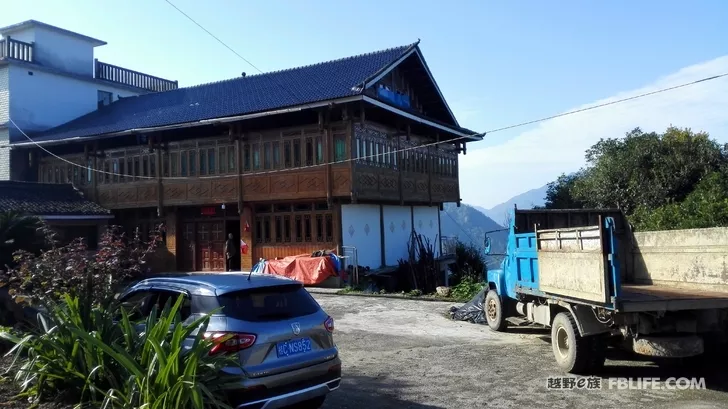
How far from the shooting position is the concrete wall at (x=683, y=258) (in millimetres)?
7565

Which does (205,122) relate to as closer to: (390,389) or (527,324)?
(527,324)

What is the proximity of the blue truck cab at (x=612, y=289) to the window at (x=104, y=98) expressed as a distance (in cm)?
2779

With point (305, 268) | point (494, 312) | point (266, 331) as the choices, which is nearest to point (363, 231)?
point (305, 268)

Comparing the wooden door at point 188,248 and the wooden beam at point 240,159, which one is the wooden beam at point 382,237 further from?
the wooden door at point 188,248

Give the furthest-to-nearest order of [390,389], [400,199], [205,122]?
[400,199] < [205,122] < [390,389]

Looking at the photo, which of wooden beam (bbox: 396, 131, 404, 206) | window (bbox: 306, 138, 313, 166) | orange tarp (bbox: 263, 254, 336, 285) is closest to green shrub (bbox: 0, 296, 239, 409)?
orange tarp (bbox: 263, 254, 336, 285)

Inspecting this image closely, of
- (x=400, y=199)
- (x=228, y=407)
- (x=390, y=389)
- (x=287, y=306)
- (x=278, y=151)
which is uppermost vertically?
(x=278, y=151)

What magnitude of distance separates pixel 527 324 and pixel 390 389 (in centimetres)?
465

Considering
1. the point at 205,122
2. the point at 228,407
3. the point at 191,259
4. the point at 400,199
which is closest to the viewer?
the point at 228,407

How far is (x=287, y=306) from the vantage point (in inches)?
225

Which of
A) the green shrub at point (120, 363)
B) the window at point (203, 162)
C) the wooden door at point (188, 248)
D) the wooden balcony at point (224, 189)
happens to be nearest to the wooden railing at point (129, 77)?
the wooden balcony at point (224, 189)

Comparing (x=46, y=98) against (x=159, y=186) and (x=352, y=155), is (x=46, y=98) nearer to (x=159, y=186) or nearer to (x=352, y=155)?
(x=159, y=186)

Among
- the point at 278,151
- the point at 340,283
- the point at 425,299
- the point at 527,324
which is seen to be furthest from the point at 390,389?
the point at 278,151

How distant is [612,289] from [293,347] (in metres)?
3.55
